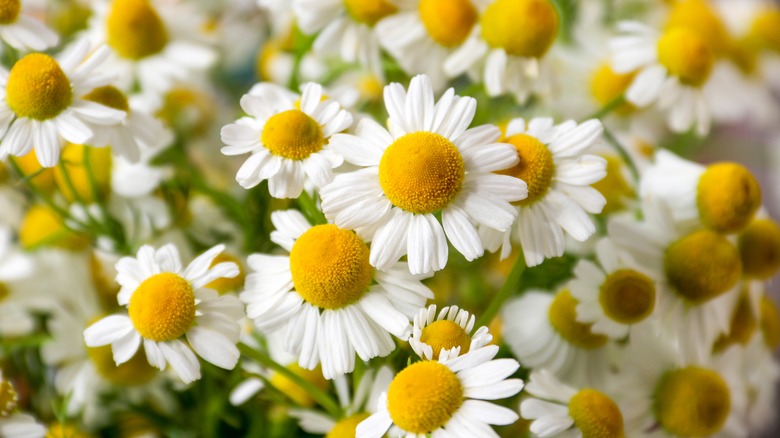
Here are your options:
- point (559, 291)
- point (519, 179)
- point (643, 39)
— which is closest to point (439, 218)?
point (519, 179)

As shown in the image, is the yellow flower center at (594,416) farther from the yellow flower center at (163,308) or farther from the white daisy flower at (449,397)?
the yellow flower center at (163,308)

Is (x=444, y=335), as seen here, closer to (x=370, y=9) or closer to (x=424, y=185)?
(x=424, y=185)

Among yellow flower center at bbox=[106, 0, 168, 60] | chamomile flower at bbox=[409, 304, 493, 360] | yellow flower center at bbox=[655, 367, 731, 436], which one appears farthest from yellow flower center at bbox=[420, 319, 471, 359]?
yellow flower center at bbox=[106, 0, 168, 60]

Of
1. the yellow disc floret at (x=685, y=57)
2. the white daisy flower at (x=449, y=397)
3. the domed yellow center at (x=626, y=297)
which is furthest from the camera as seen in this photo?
the yellow disc floret at (x=685, y=57)

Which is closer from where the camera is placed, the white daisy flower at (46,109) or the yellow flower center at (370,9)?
the white daisy flower at (46,109)

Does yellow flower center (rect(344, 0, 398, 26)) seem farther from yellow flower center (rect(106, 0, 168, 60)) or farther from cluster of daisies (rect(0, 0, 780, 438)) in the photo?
yellow flower center (rect(106, 0, 168, 60))

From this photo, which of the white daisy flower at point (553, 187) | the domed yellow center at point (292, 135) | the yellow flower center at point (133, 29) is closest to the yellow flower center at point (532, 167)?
the white daisy flower at point (553, 187)

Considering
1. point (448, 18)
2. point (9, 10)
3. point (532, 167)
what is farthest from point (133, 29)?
point (532, 167)
